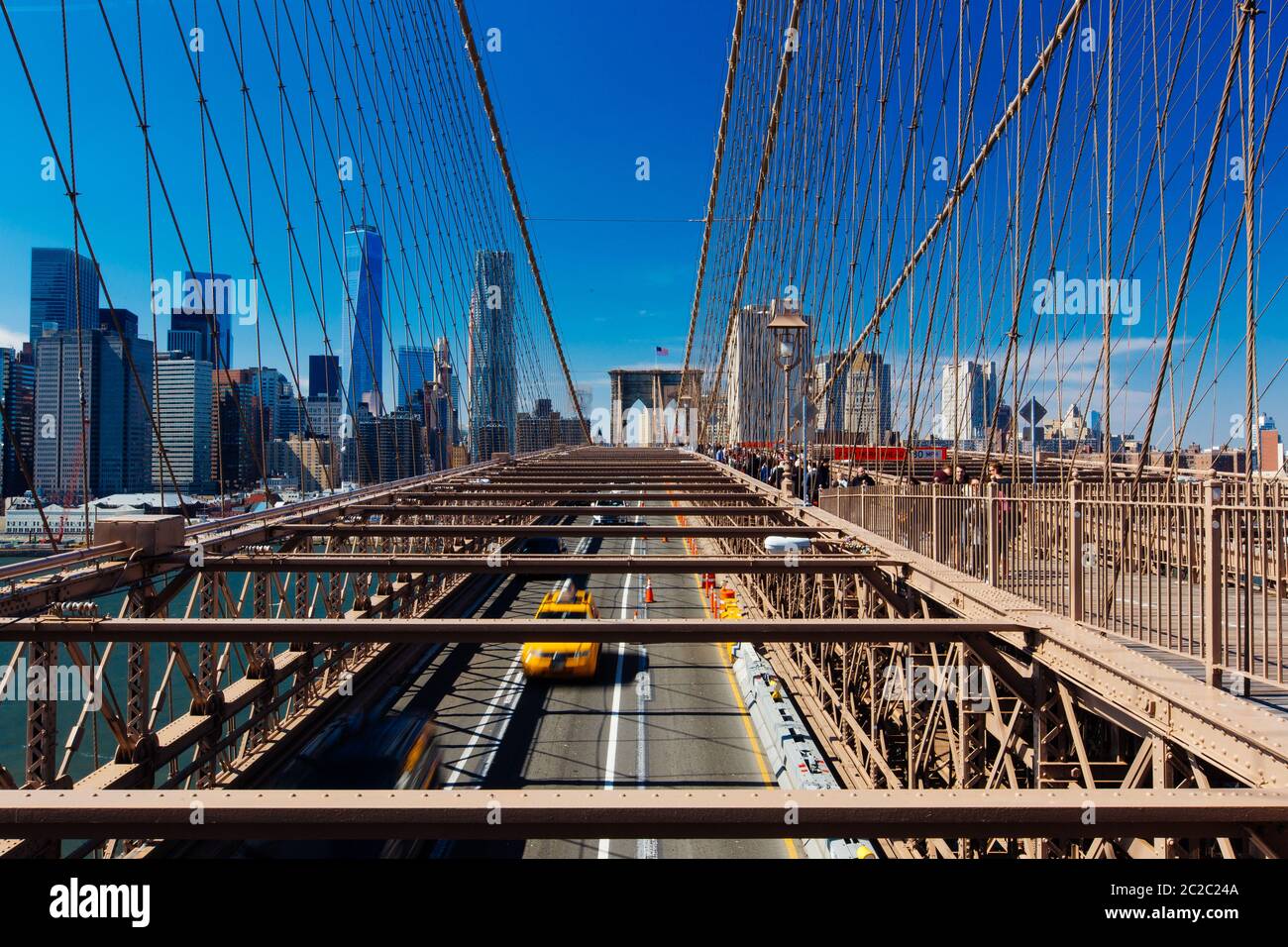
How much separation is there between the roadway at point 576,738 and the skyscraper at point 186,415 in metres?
7.36

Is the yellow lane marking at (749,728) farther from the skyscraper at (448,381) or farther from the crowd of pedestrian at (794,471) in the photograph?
the skyscraper at (448,381)

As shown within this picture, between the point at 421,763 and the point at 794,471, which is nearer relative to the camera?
the point at 421,763

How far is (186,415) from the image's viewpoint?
16203 mm

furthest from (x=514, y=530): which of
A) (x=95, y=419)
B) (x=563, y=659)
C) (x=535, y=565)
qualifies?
(x=95, y=419)

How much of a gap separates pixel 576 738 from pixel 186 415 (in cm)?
1089

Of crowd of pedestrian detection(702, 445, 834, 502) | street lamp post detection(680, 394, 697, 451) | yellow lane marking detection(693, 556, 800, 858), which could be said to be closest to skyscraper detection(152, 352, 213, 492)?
yellow lane marking detection(693, 556, 800, 858)

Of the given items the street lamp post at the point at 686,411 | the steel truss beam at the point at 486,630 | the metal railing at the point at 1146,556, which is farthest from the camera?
the street lamp post at the point at 686,411

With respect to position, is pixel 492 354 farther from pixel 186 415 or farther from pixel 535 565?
pixel 535 565

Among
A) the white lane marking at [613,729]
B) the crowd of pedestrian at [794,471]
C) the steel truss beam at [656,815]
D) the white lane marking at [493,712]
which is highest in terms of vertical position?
the crowd of pedestrian at [794,471]

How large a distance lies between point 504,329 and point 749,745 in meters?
39.7

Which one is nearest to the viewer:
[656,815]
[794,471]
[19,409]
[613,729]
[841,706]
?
[656,815]

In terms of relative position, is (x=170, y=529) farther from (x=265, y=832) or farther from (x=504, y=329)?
(x=504, y=329)

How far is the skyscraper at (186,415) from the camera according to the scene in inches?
638

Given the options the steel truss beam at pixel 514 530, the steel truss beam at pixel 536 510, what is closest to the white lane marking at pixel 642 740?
the steel truss beam at pixel 514 530
